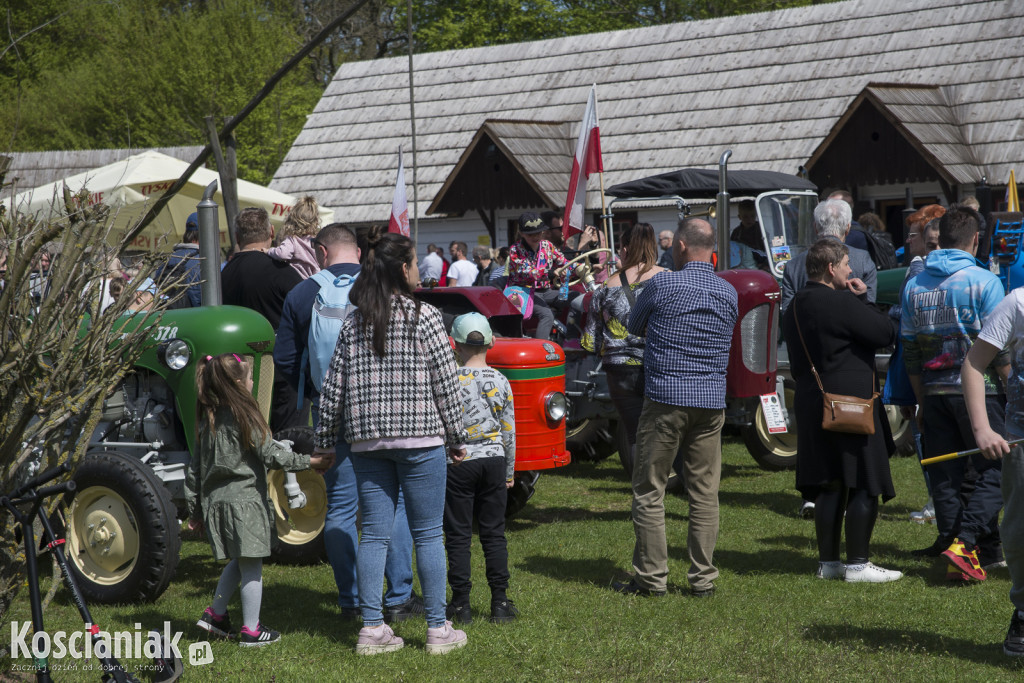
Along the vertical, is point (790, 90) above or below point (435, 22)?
below

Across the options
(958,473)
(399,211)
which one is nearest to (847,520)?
(958,473)

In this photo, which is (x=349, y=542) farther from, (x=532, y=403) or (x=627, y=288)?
(x=627, y=288)

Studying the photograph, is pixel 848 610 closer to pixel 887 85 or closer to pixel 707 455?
pixel 707 455

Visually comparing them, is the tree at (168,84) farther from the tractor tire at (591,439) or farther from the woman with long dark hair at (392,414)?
the woman with long dark hair at (392,414)

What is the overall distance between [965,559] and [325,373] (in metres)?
3.40

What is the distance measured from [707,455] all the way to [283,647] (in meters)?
2.26

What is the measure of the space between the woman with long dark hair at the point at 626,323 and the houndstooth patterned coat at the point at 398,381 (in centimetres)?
229

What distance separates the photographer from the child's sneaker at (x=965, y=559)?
593 cm

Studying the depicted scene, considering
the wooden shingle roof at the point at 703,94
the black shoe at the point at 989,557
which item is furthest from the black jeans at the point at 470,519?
the wooden shingle roof at the point at 703,94

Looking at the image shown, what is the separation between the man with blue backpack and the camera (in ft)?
17.6

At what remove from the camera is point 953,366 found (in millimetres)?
6180

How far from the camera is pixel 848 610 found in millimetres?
5520

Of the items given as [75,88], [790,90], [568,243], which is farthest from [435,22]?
[568,243]

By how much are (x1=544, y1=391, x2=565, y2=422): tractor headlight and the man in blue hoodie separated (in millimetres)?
2070
